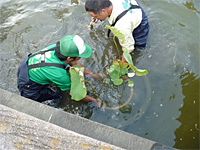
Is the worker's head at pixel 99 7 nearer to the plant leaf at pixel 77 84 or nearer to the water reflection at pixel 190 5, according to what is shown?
the plant leaf at pixel 77 84

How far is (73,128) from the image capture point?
199 centimetres

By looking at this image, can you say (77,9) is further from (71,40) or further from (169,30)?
(71,40)

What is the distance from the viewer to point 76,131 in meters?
1.96

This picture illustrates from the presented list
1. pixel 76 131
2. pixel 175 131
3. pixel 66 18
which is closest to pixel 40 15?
pixel 66 18

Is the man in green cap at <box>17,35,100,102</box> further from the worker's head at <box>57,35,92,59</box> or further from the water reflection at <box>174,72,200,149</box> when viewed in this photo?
the water reflection at <box>174,72,200,149</box>

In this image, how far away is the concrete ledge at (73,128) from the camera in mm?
1849

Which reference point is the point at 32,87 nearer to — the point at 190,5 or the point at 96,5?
the point at 96,5

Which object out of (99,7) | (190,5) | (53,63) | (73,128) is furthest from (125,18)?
(190,5)

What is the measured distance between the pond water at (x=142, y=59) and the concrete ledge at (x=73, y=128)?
3.92 feet

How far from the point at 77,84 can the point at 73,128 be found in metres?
0.56

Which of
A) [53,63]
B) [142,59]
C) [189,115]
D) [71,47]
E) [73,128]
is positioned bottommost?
[189,115]

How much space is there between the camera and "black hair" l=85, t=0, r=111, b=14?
289 centimetres

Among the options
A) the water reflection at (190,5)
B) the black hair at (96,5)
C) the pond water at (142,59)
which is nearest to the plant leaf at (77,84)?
the pond water at (142,59)

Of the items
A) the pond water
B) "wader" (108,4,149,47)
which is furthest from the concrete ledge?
"wader" (108,4,149,47)
